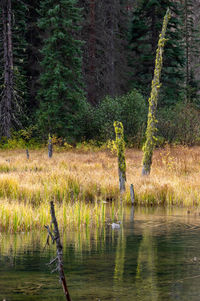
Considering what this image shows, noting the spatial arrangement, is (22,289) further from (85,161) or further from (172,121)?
(172,121)

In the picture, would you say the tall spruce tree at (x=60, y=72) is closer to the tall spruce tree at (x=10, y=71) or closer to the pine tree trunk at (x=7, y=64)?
the tall spruce tree at (x=10, y=71)

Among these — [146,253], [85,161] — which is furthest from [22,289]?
[85,161]

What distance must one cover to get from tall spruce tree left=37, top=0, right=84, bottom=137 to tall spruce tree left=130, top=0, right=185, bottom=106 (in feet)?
28.2

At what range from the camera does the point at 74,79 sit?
33.2m

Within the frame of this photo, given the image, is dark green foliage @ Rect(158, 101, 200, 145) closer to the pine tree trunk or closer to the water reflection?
the pine tree trunk

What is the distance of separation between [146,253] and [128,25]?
41.1 meters

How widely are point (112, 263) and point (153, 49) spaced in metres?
35.7

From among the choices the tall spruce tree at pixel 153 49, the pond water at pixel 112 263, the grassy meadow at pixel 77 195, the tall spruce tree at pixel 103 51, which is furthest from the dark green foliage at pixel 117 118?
the pond water at pixel 112 263

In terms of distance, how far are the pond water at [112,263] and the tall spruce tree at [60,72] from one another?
73.8ft

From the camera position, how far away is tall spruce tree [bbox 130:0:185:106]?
137ft

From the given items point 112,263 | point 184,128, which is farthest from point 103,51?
point 112,263

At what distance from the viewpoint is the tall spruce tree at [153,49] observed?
41.7m

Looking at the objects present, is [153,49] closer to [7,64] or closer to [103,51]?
[103,51]

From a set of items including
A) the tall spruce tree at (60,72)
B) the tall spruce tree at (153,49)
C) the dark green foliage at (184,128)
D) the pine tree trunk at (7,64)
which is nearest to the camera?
the dark green foliage at (184,128)
